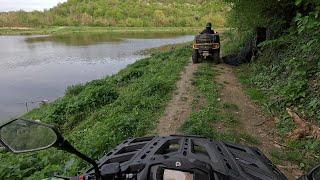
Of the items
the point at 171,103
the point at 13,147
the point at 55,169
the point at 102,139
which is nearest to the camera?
the point at 13,147

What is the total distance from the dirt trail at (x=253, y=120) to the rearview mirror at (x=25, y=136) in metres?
4.63

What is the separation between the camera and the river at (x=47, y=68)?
20.0m

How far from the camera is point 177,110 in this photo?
10.1 meters

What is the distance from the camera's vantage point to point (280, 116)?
367 inches

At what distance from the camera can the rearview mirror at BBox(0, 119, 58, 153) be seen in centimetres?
271

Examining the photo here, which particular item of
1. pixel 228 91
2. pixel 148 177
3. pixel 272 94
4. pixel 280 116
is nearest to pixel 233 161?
pixel 148 177

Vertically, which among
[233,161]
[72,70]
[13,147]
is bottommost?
[72,70]

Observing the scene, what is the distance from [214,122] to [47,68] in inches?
866

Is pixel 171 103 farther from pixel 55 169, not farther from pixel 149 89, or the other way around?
pixel 55 169

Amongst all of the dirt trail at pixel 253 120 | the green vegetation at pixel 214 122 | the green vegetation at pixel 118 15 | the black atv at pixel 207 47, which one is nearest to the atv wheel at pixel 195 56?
the black atv at pixel 207 47

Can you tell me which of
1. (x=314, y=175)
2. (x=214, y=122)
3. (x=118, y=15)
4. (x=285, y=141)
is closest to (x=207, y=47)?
(x=214, y=122)

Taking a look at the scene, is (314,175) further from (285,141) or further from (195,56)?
(195,56)

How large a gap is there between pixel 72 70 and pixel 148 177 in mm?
25861

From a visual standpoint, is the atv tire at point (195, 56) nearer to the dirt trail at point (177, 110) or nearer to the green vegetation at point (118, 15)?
the dirt trail at point (177, 110)
